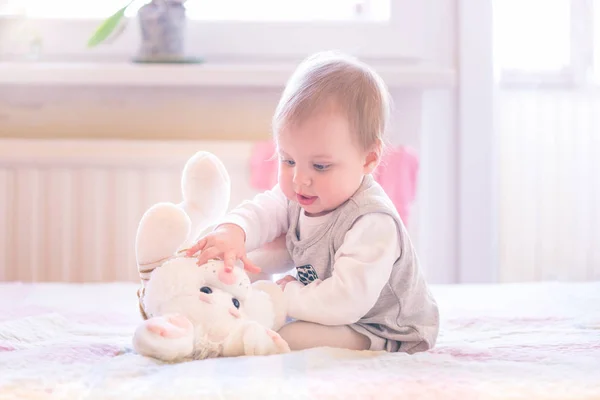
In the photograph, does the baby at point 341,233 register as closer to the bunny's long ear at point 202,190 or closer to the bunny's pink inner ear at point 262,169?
the bunny's long ear at point 202,190

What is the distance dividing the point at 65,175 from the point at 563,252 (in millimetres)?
1247

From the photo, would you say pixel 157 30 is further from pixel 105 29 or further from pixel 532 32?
pixel 532 32

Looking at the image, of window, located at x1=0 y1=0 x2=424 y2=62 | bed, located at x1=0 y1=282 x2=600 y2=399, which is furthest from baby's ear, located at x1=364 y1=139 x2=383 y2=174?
window, located at x1=0 y1=0 x2=424 y2=62

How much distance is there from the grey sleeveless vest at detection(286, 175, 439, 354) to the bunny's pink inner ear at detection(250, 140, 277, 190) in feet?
2.32

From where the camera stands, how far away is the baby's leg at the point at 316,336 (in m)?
1.00

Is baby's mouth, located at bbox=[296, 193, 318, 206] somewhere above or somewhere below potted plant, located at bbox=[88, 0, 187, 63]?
below

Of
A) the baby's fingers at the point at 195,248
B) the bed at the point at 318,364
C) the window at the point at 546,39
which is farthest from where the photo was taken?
the window at the point at 546,39

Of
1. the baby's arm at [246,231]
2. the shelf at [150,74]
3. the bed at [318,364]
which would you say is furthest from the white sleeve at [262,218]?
the shelf at [150,74]

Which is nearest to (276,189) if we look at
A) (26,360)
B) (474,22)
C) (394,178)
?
(26,360)

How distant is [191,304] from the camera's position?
921 millimetres

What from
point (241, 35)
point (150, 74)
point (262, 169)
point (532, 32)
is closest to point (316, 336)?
point (262, 169)

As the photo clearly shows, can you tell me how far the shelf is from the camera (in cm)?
181

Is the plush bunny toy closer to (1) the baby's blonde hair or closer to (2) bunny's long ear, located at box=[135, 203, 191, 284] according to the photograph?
(2) bunny's long ear, located at box=[135, 203, 191, 284]

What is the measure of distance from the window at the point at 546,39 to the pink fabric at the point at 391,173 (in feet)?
1.30
